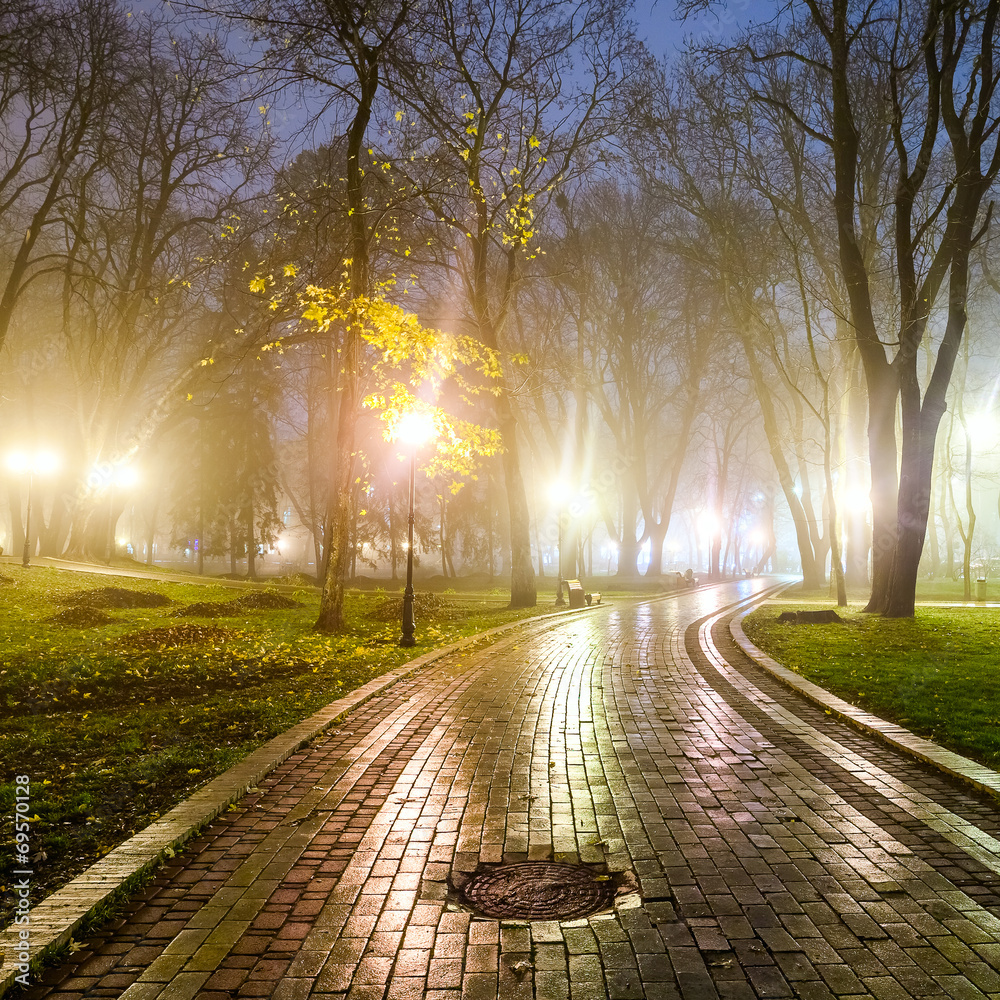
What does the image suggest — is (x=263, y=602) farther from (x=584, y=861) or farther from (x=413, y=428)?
(x=584, y=861)

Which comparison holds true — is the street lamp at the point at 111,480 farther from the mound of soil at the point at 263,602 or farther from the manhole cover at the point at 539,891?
the manhole cover at the point at 539,891

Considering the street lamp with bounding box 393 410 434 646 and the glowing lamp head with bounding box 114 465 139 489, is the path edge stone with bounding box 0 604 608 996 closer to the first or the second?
the street lamp with bounding box 393 410 434 646

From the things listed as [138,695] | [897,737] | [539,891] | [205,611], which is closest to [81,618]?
[205,611]

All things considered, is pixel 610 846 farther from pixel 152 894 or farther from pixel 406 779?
pixel 152 894

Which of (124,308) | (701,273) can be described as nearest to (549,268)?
(701,273)

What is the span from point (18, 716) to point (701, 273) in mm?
27227

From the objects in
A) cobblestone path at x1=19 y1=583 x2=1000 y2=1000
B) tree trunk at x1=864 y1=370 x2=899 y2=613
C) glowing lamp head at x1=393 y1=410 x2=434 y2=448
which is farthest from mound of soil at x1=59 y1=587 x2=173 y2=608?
tree trunk at x1=864 y1=370 x2=899 y2=613

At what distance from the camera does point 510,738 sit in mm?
6828

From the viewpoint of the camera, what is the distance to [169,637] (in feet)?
39.8

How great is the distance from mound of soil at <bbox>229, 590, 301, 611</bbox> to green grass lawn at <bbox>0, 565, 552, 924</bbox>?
1.37ft

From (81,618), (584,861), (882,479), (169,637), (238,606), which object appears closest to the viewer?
(584,861)

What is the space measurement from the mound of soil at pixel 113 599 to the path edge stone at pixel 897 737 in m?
13.4

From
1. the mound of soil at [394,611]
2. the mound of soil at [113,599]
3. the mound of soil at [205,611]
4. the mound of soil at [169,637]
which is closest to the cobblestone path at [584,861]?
the mound of soil at [169,637]

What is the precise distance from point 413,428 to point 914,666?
8.69 metres
